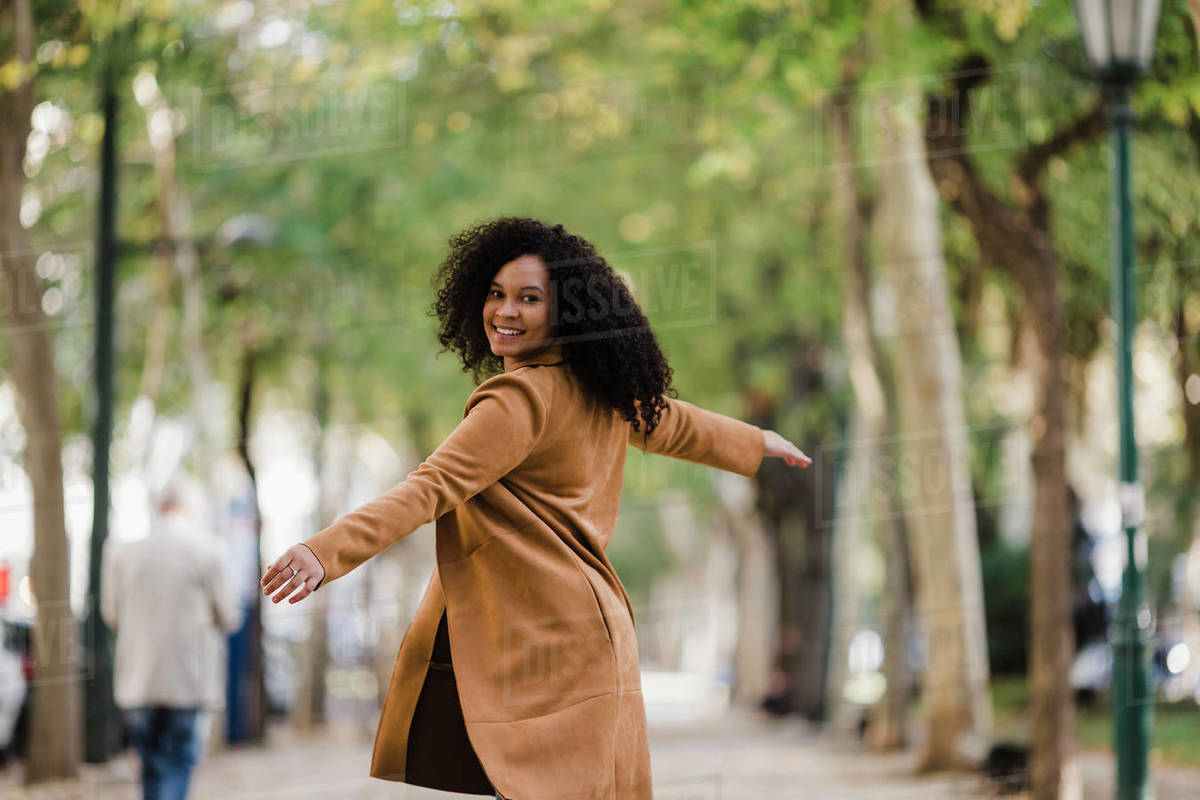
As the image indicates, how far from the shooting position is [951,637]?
13.0 m

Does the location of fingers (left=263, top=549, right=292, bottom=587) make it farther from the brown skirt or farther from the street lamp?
the street lamp

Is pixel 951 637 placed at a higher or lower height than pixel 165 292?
lower

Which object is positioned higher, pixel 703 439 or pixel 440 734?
pixel 703 439

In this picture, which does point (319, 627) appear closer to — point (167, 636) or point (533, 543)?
point (167, 636)

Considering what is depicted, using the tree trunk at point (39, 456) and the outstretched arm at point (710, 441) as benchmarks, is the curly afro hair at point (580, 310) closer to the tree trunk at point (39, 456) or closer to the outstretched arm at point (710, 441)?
the outstretched arm at point (710, 441)

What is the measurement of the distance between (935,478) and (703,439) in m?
9.57

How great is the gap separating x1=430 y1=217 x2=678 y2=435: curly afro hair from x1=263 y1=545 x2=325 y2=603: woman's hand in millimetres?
982

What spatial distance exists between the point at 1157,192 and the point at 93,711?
8.65 m

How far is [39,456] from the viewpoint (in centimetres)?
1095

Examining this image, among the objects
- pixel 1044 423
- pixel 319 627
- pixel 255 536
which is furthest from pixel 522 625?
pixel 319 627

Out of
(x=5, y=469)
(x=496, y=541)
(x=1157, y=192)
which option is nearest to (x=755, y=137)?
(x=1157, y=192)

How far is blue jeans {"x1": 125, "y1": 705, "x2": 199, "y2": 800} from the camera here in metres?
7.45

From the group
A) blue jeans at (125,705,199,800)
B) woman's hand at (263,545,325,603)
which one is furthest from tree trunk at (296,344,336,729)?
woman's hand at (263,545,325,603)

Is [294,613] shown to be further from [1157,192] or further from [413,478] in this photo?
[413,478]
